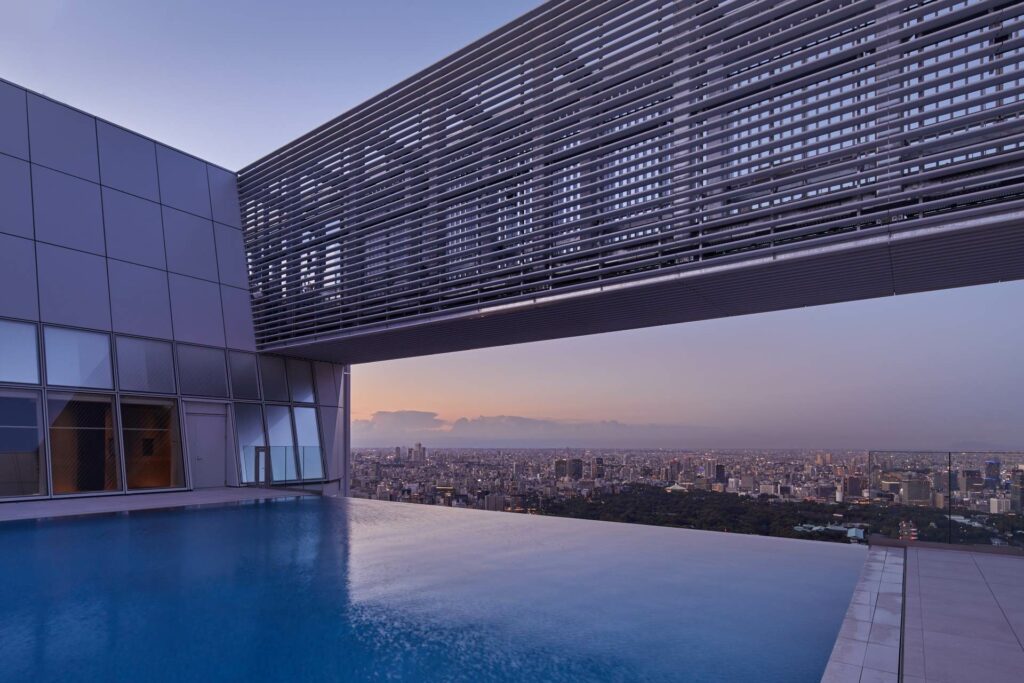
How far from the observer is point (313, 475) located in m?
15.3

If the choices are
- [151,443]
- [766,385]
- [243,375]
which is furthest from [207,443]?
[766,385]

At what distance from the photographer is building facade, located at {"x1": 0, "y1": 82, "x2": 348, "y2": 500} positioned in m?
11.3

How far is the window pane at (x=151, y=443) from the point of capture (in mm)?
12438

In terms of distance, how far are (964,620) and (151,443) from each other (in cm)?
1368

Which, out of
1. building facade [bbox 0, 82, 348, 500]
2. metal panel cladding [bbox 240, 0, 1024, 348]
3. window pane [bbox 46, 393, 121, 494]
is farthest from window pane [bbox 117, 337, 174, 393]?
metal panel cladding [bbox 240, 0, 1024, 348]

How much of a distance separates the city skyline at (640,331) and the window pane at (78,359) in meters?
5.12

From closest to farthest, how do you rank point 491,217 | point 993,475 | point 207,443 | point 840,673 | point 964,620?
point 840,673 → point 964,620 → point 993,475 → point 491,217 → point 207,443

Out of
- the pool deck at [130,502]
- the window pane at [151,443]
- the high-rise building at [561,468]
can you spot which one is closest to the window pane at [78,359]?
the window pane at [151,443]

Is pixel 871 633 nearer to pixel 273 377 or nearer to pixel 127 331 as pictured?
Answer: pixel 127 331

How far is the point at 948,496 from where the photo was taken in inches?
276

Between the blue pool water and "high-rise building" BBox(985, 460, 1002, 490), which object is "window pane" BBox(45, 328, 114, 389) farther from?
"high-rise building" BBox(985, 460, 1002, 490)

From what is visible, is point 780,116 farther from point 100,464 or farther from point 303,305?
point 100,464

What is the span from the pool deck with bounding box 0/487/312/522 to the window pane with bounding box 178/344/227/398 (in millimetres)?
2180

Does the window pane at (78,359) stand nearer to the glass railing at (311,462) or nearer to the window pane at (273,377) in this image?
the window pane at (273,377)
